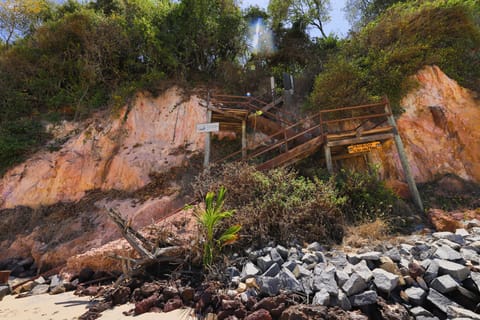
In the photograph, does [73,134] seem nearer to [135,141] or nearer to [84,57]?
[135,141]

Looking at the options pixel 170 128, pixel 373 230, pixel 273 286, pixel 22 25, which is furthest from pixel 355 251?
pixel 22 25

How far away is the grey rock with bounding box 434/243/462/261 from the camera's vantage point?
3.36 meters

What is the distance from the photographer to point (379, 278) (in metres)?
3.03

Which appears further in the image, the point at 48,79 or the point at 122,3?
the point at 122,3

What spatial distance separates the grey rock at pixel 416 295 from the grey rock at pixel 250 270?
206cm

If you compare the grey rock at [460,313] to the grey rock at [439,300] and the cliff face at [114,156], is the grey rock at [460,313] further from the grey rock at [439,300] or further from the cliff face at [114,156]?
the cliff face at [114,156]

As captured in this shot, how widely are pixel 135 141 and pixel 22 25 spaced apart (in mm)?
14273

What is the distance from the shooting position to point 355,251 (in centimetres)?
426

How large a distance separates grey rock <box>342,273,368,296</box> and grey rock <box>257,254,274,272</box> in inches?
45.8

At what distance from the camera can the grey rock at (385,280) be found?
2898 mm

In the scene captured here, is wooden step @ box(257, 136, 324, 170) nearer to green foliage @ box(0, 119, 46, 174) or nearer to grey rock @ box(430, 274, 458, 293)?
grey rock @ box(430, 274, 458, 293)

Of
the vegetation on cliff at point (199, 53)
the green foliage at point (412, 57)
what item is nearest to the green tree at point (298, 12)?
the vegetation on cliff at point (199, 53)

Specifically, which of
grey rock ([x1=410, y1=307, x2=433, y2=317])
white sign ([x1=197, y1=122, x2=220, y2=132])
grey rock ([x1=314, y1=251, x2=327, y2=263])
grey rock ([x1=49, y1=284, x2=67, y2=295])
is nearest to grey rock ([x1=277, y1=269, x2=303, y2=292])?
grey rock ([x1=314, y1=251, x2=327, y2=263])

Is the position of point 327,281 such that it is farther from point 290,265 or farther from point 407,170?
point 407,170
